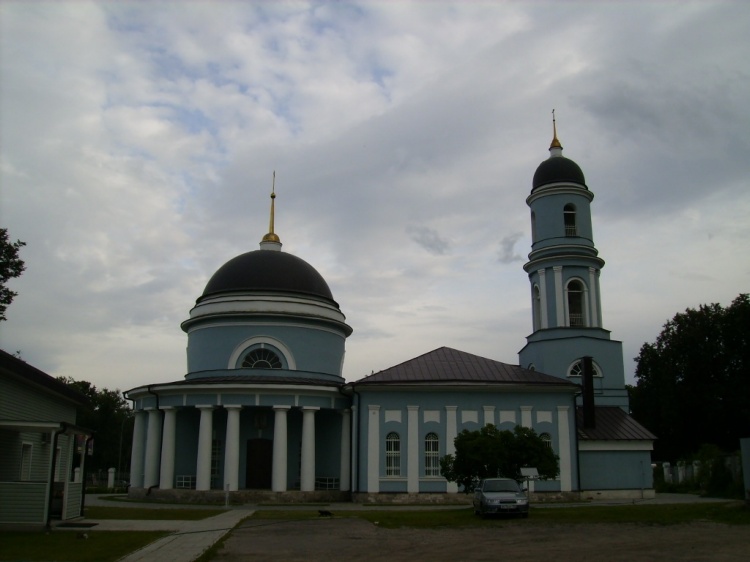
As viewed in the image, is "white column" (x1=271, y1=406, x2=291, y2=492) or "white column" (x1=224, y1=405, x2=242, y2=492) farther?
"white column" (x1=271, y1=406, x2=291, y2=492)

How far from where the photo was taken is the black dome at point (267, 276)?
114 ft

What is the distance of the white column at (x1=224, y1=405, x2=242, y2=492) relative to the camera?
96.5 feet

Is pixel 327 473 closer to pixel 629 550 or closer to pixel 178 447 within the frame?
pixel 178 447

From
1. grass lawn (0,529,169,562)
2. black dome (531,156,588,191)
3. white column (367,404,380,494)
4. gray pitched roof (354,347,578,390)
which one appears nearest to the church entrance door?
white column (367,404,380,494)

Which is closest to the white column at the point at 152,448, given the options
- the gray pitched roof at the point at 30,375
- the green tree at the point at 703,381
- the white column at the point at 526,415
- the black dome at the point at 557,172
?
the gray pitched roof at the point at 30,375

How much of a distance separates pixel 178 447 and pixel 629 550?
24.0m

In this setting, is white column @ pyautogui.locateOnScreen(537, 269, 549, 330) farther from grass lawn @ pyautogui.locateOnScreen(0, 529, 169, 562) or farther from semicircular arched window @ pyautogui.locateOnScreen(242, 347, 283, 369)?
grass lawn @ pyautogui.locateOnScreen(0, 529, 169, 562)

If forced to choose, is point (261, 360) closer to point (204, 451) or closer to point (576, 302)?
point (204, 451)

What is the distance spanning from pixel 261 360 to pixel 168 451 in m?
5.66

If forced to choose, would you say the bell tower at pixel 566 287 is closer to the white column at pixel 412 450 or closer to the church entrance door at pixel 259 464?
the white column at pixel 412 450

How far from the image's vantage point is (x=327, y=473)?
3291 cm

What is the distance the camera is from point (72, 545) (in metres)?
14.8

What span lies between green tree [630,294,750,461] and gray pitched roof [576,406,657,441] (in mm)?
13675

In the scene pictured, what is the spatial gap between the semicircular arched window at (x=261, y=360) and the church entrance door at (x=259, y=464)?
339 cm
